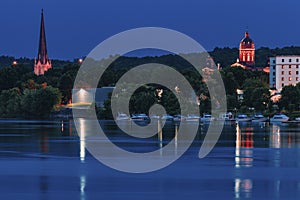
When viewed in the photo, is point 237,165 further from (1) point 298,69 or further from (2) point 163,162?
(1) point 298,69

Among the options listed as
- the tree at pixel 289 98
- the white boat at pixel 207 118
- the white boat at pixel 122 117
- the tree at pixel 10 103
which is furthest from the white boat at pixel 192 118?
the tree at pixel 10 103

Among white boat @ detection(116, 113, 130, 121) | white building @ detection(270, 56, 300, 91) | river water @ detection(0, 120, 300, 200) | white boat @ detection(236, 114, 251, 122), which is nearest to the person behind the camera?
river water @ detection(0, 120, 300, 200)

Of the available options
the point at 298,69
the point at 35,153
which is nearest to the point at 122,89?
the point at 298,69

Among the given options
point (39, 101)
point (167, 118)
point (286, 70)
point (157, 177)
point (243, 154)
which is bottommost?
point (157, 177)

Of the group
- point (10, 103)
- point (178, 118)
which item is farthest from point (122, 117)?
point (10, 103)

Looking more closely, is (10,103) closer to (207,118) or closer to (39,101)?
(39,101)

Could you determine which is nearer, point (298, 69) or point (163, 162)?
point (163, 162)

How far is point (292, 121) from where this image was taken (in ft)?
302

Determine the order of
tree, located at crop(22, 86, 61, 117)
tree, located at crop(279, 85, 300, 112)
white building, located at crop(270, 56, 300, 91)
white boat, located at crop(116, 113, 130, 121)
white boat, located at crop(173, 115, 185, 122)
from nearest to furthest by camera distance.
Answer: white boat, located at crop(173, 115, 185, 122)
white boat, located at crop(116, 113, 130, 121)
tree, located at crop(279, 85, 300, 112)
tree, located at crop(22, 86, 61, 117)
white building, located at crop(270, 56, 300, 91)

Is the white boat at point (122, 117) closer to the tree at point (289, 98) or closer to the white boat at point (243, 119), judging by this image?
the white boat at point (243, 119)

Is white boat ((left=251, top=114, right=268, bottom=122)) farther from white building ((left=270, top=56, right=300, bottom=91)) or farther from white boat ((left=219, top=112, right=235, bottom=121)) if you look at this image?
white building ((left=270, top=56, right=300, bottom=91))

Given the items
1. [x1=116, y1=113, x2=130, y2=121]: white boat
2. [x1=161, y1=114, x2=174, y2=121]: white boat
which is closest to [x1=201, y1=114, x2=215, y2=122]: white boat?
[x1=161, y1=114, x2=174, y2=121]: white boat

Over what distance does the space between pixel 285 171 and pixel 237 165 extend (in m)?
2.45

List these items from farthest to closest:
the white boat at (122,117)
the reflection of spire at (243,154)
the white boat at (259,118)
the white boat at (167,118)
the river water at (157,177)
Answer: the white boat at (167,118), the white boat at (122,117), the white boat at (259,118), the reflection of spire at (243,154), the river water at (157,177)
